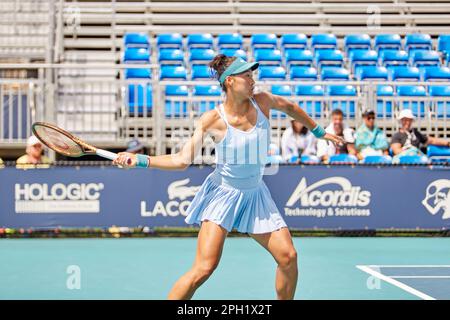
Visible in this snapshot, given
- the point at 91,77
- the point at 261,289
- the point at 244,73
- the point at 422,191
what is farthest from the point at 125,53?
→ the point at 244,73

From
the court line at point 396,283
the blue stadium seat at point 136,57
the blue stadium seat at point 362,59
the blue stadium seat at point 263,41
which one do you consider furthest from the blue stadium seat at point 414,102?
the court line at point 396,283

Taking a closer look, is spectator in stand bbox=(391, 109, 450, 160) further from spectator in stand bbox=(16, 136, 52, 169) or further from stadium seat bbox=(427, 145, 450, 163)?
spectator in stand bbox=(16, 136, 52, 169)

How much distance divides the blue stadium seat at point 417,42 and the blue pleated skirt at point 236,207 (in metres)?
14.1

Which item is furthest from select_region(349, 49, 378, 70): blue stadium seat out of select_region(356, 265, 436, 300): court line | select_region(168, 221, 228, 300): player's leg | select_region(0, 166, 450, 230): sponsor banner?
select_region(168, 221, 228, 300): player's leg

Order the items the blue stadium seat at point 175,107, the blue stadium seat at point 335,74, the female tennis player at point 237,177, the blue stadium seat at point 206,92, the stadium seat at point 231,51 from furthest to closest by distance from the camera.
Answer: the blue stadium seat at point 335,74 < the stadium seat at point 231,51 < the blue stadium seat at point 206,92 < the blue stadium seat at point 175,107 < the female tennis player at point 237,177

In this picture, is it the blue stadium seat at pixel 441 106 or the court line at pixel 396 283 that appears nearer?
the court line at pixel 396 283

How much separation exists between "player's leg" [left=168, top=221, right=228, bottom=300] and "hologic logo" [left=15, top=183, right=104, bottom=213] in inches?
284

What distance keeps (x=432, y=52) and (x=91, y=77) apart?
7.63m

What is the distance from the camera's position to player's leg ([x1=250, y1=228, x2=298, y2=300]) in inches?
218

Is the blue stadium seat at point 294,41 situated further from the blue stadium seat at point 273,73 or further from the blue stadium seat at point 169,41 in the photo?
the blue stadium seat at point 169,41

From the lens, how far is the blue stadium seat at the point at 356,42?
746 inches

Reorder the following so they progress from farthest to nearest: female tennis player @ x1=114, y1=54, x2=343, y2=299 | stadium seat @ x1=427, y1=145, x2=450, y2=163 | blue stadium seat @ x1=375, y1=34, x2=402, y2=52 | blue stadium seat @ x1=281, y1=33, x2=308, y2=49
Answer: blue stadium seat @ x1=375, y1=34, x2=402, y2=52 → blue stadium seat @ x1=281, y1=33, x2=308, y2=49 → stadium seat @ x1=427, y1=145, x2=450, y2=163 → female tennis player @ x1=114, y1=54, x2=343, y2=299
